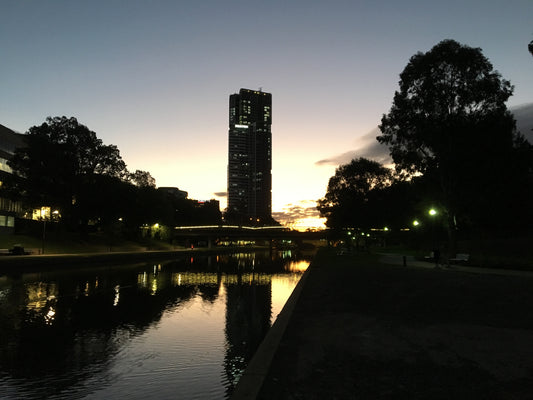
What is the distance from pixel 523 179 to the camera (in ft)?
170

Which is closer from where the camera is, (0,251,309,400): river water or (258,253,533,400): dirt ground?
(258,253,533,400): dirt ground

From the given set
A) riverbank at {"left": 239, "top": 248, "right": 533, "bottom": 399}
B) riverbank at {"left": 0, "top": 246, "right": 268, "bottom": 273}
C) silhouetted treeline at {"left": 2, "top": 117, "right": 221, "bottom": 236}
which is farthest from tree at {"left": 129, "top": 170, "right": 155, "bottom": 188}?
riverbank at {"left": 239, "top": 248, "right": 533, "bottom": 399}

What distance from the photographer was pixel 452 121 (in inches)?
1387

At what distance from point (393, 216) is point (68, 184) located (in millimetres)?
58187

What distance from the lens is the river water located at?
8641 millimetres

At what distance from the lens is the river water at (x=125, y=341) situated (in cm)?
864

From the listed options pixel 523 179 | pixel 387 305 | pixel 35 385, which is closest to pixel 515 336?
pixel 387 305

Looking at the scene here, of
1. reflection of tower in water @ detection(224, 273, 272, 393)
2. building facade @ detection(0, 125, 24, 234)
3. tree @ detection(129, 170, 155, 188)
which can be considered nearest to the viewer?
reflection of tower in water @ detection(224, 273, 272, 393)

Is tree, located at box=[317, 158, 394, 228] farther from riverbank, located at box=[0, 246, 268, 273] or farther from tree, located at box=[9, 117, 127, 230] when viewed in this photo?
tree, located at box=[9, 117, 127, 230]

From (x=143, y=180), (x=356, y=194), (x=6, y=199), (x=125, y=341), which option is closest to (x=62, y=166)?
(x=6, y=199)

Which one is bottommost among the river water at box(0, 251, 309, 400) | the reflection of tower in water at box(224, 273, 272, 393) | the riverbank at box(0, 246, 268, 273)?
the reflection of tower in water at box(224, 273, 272, 393)

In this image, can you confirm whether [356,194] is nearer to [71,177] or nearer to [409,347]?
[71,177]

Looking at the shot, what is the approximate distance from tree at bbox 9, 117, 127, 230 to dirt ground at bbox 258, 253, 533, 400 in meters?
58.6

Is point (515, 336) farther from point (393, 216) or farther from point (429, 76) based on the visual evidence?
point (393, 216)
